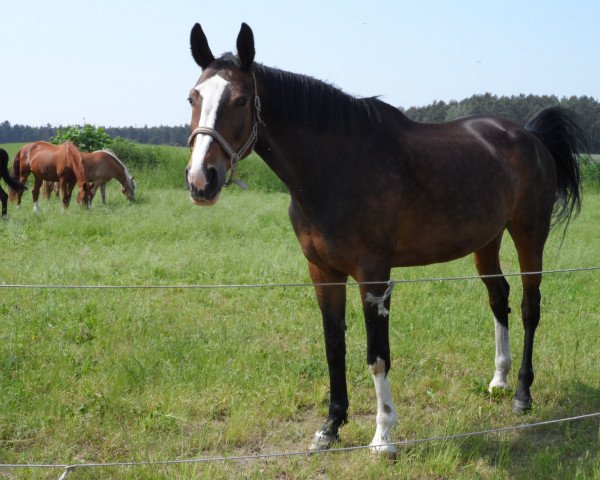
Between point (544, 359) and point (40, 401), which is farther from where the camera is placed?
point (544, 359)

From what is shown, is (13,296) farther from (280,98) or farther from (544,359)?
(544,359)

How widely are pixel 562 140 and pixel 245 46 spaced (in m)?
3.03

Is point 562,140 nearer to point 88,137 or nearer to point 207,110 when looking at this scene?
point 207,110

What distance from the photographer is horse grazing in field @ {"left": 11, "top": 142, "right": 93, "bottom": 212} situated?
14.7 m

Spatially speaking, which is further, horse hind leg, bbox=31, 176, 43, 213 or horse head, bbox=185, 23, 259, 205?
horse hind leg, bbox=31, 176, 43, 213

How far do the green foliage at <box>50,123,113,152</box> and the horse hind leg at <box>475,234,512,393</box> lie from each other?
67.7ft

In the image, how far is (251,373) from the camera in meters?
4.45

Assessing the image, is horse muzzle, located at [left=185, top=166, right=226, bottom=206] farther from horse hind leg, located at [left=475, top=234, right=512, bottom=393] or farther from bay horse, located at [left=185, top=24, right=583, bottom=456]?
horse hind leg, located at [left=475, top=234, right=512, bottom=393]

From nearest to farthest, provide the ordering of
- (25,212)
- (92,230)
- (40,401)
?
(40,401), (92,230), (25,212)

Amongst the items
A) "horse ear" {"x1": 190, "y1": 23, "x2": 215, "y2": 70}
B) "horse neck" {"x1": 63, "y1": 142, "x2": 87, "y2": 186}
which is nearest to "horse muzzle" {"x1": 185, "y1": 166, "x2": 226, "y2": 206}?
"horse ear" {"x1": 190, "y1": 23, "x2": 215, "y2": 70}

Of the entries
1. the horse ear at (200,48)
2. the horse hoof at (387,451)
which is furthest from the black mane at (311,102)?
the horse hoof at (387,451)

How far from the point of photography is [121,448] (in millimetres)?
3475

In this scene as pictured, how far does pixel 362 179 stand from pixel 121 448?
2.02 m

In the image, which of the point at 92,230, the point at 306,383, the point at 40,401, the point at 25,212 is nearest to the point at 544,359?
the point at 306,383
